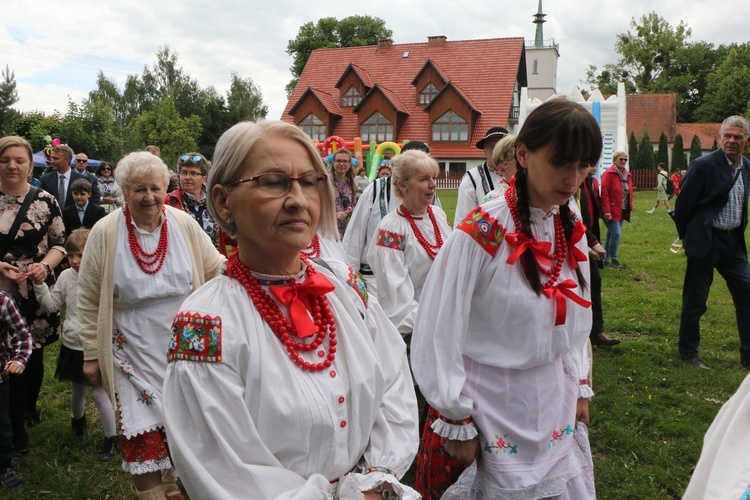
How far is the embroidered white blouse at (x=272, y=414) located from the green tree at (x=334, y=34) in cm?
5800

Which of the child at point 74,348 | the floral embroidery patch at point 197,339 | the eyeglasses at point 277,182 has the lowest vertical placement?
the child at point 74,348

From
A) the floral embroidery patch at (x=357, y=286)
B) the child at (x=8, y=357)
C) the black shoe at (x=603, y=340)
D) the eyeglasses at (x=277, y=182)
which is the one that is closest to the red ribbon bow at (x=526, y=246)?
the floral embroidery patch at (x=357, y=286)

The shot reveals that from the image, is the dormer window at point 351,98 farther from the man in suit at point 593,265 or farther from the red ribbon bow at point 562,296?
the red ribbon bow at point 562,296

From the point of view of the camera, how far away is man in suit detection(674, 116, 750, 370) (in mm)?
6074

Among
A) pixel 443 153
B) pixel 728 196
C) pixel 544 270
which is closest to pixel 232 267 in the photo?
pixel 544 270

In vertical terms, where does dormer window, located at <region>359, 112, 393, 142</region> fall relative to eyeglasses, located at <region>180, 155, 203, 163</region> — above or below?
above

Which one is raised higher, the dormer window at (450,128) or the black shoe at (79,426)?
the dormer window at (450,128)

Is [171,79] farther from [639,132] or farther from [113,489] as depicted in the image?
[113,489]

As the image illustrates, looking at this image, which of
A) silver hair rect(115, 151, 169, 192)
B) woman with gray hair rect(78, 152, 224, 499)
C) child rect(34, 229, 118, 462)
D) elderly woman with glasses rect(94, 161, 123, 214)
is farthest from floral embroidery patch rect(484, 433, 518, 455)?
elderly woman with glasses rect(94, 161, 123, 214)

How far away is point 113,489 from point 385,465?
328 centimetres

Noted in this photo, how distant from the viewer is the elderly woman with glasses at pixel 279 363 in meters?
1.69

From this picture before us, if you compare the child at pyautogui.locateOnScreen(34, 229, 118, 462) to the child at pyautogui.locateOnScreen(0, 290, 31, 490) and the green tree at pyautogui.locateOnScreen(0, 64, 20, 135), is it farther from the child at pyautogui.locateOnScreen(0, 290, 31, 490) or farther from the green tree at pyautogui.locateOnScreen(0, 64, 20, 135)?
the green tree at pyautogui.locateOnScreen(0, 64, 20, 135)

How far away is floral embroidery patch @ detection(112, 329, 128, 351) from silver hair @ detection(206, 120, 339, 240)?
2008mm

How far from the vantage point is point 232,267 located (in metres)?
1.97
